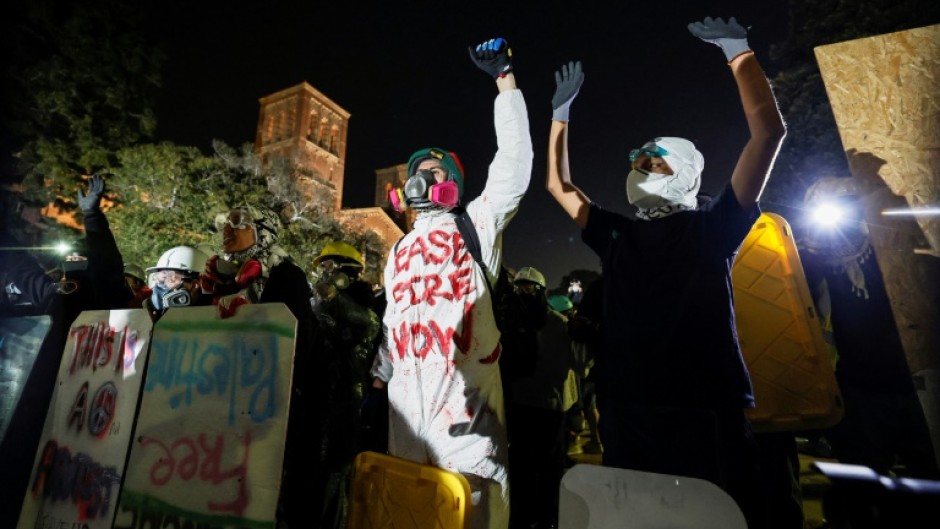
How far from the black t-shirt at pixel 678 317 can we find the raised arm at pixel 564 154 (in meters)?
0.44

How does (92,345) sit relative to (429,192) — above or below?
below

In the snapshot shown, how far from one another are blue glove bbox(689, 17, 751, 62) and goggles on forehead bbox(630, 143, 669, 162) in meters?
0.46

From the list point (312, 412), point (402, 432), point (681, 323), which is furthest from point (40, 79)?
point (681, 323)

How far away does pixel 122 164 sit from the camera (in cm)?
1684

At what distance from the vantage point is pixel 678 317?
2.02m

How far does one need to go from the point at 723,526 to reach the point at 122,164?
20.9 metres

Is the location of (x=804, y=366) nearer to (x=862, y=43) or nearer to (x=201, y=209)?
(x=862, y=43)

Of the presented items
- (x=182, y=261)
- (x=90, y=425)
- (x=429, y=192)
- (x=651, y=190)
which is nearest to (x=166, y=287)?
(x=182, y=261)

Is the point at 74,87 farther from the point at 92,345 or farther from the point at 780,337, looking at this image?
the point at 780,337

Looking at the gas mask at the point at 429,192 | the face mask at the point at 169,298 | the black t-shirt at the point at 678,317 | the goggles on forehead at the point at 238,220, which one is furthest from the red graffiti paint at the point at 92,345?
the black t-shirt at the point at 678,317

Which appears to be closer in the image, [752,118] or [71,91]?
[752,118]

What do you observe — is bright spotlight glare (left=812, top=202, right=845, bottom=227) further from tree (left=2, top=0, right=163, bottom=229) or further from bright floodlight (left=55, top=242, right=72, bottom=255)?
tree (left=2, top=0, right=163, bottom=229)

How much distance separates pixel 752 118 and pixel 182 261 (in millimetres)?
4903

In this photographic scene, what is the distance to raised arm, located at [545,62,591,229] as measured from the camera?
2.65 meters
